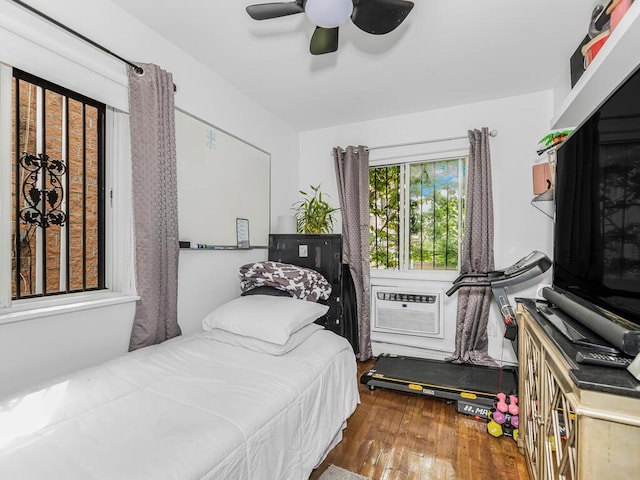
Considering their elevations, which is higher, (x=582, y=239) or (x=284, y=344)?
(x=582, y=239)

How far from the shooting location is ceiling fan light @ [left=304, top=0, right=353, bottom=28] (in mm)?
1454

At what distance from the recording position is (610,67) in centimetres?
152

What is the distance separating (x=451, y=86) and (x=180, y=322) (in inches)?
114

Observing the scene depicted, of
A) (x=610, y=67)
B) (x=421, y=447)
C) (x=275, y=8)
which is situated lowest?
(x=421, y=447)

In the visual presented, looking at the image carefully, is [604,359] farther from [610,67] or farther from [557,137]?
[557,137]

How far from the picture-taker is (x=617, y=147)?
109 cm

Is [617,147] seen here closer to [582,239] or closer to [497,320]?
[582,239]

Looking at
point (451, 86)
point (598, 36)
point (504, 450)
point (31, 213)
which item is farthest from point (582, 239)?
point (31, 213)

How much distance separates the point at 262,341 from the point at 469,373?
6.27 ft

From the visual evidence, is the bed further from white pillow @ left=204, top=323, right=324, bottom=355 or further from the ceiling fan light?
the ceiling fan light

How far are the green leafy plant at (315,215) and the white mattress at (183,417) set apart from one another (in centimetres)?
180

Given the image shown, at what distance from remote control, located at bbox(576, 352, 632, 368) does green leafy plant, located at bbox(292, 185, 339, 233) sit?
2.66 meters

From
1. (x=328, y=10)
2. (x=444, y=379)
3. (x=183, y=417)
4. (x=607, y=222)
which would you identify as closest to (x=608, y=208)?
(x=607, y=222)

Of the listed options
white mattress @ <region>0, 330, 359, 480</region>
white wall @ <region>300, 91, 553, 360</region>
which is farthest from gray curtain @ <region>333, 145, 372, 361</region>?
white mattress @ <region>0, 330, 359, 480</region>
